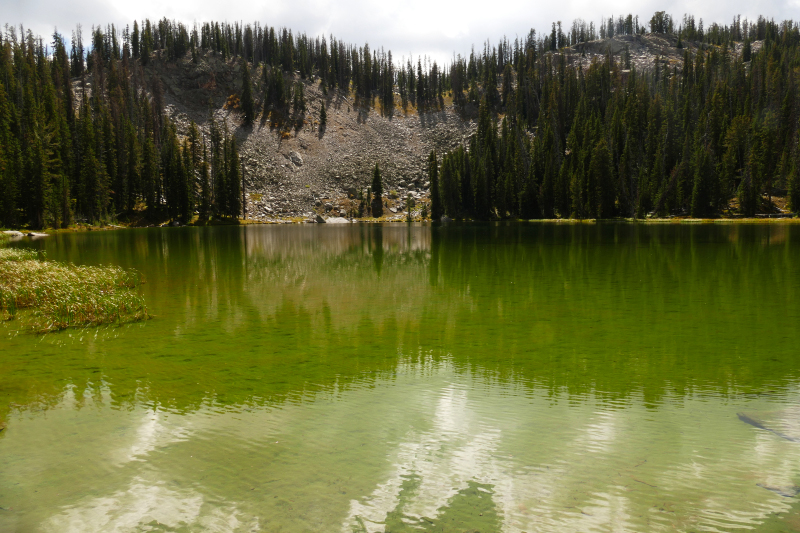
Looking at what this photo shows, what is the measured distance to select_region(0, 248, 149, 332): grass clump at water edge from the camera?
13766 mm

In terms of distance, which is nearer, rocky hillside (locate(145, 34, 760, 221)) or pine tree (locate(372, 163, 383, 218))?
rocky hillside (locate(145, 34, 760, 221))

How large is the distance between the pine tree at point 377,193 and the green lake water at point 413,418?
107 metres

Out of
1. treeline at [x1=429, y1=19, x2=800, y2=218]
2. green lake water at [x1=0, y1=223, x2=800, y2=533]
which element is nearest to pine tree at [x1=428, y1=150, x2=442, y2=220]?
treeline at [x1=429, y1=19, x2=800, y2=218]

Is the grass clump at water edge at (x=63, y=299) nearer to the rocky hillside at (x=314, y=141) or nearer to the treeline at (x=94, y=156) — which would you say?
the treeline at (x=94, y=156)

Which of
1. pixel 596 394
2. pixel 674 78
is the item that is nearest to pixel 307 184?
pixel 674 78

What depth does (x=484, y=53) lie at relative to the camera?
605 feet

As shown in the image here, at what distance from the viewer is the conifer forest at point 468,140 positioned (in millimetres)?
81500

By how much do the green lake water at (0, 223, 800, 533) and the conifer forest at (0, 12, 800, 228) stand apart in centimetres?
7133

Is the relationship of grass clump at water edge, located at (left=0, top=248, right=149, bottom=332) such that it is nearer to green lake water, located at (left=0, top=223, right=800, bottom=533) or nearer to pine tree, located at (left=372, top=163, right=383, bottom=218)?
green lake water, located at (left=0, top=223, right=800, bottom=533)

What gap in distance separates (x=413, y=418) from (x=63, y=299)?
1236cm

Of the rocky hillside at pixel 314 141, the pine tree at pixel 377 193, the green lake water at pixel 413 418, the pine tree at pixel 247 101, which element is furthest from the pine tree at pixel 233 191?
the green lake water at pixel 413 418

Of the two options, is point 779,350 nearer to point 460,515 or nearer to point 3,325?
point 460,515

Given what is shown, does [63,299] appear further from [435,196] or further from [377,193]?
[377,193]

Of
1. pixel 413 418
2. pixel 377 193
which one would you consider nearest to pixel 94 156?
pixel 377 193
